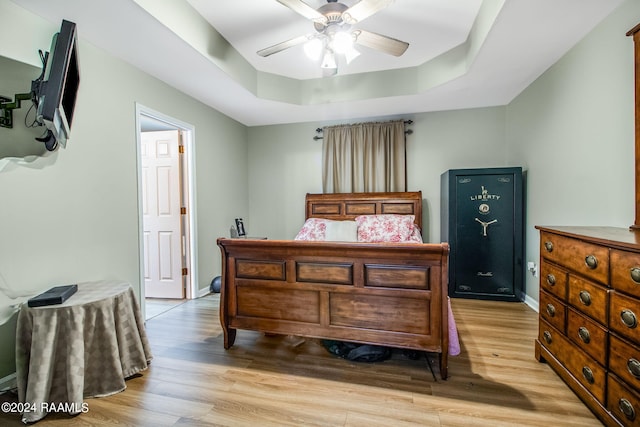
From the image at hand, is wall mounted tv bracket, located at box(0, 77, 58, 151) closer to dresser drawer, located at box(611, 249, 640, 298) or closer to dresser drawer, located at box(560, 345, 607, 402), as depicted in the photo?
dresser drawer, located at box(611, 249, 640, 298)

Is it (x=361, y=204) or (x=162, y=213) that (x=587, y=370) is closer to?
(x=361, y=204)

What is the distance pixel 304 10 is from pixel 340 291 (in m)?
1.94

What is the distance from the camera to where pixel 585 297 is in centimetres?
154

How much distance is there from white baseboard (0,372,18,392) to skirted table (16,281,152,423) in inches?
12.6

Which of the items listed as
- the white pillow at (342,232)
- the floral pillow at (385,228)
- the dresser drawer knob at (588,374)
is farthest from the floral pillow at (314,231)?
the dresser drawer knob at (588,374)

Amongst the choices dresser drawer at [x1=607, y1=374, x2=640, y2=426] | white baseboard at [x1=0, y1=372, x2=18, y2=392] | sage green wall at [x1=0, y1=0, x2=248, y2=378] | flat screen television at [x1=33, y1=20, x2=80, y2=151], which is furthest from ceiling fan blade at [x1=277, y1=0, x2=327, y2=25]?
white baseboard at [x1=0, y1=372, x2=18, y2=392]

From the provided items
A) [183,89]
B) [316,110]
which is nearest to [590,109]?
[316,110]

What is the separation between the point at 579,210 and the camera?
2418mm

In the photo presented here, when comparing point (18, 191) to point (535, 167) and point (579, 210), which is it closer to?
point (579, 210)

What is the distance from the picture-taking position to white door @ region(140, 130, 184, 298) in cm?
352

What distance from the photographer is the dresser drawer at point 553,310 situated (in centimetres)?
176

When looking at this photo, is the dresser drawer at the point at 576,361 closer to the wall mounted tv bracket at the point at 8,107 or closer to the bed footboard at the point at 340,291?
the bed footboard at the point at 340,291

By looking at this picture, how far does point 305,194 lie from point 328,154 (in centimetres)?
73

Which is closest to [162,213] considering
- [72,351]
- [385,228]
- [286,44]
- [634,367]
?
[72,351]
